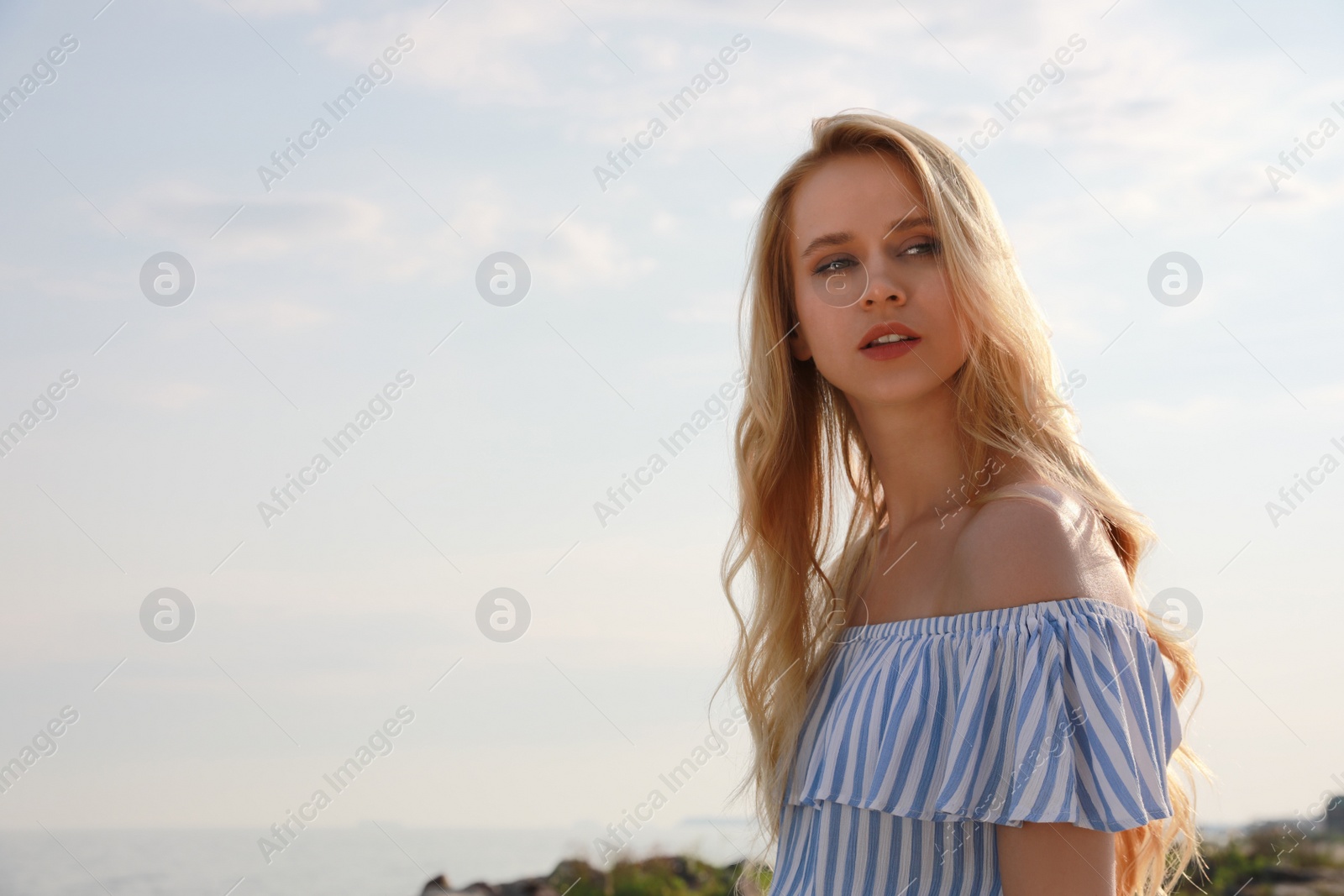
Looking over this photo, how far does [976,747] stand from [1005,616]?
0.21m

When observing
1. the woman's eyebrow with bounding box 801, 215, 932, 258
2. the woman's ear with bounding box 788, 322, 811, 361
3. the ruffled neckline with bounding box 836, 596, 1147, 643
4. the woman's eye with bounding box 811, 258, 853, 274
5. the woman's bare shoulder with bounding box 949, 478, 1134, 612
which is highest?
the woman's eyebrow with bounding box 801, 215, 932, 258

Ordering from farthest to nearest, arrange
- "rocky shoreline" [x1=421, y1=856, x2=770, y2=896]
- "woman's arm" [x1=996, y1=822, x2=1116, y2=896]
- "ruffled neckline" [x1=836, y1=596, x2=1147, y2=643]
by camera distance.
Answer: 1. "rocky shoreline" [x1=421, y1=856, x2=770, y2=896]
2. "ruffled neckline" [x1=836, y1=596, x2=1147, y2=643]
3. "woman's arm" [x1=996, y1=822, x2=1116, y2=896]

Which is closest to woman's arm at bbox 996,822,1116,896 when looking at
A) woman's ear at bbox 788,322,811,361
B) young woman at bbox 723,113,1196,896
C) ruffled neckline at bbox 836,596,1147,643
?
young woman at bbox 723,113,1196,896

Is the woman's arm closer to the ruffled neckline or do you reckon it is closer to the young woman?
the young woman

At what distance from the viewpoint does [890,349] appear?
2.07 m

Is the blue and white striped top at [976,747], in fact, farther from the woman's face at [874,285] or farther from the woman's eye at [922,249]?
the woman's eye at [922,249]

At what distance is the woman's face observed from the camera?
203 cm

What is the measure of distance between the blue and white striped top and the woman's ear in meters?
0.72

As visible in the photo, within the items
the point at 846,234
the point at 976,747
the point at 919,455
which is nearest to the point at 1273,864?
the point at 919,455

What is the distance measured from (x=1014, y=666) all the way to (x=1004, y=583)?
0.43ft

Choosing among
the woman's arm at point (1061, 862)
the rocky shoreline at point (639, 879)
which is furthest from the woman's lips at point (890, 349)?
the rocky shoreline at point (639, 879)

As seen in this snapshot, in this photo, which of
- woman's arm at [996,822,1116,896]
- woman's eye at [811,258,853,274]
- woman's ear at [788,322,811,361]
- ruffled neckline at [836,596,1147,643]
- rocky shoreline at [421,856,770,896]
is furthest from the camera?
rocky shoreline at [421,856,770,896]

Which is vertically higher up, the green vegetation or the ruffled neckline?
the ruffled neckline

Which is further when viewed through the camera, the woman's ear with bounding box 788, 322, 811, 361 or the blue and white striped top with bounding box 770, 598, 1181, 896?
the woman's ear with bounding box 788, 322, 811, 361
